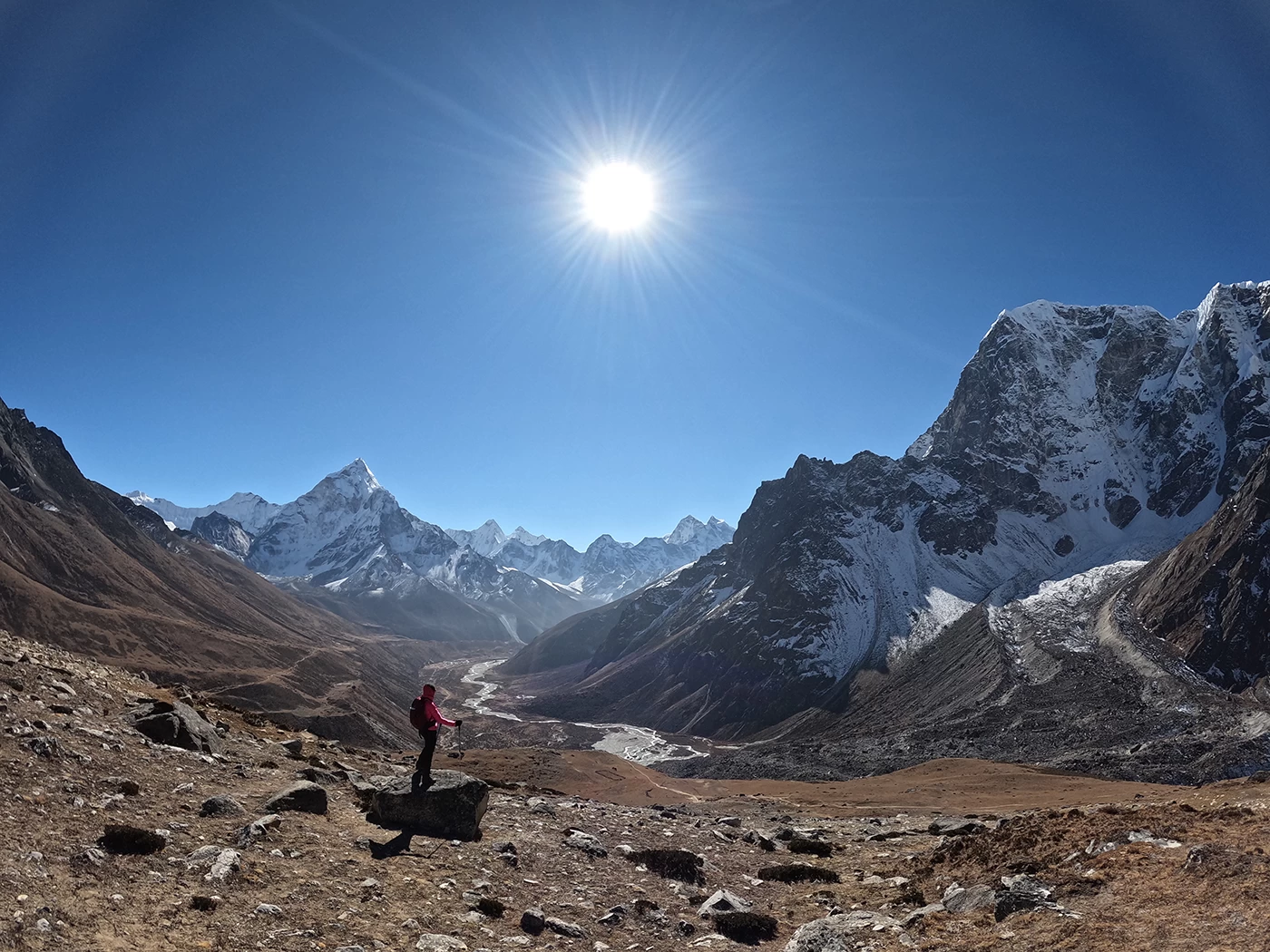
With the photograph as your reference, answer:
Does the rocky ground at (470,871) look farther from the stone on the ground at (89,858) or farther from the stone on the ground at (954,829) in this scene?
the stone on the ground at (954,829)

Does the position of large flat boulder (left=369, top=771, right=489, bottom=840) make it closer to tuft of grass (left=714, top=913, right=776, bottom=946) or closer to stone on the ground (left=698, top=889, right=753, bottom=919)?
stone on the ground (left=698, top=889, right=753, bottom=919)

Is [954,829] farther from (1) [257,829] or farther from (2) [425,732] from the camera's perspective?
(1) [257,829]

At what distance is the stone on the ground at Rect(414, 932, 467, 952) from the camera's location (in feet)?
35.5

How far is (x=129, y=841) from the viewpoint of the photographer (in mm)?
11688

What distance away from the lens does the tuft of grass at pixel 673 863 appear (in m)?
18.1

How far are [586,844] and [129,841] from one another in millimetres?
11919

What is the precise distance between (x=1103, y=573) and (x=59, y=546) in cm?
29078

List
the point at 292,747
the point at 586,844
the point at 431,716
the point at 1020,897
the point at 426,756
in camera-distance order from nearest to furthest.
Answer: the point at 1020,897, the point at 426,756, the point at 431,716, the point at 586,844, the point at 292,747

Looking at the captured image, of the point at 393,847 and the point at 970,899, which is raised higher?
the point at 970,899

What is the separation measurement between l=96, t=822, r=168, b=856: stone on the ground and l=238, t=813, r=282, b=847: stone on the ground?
4.91 feet

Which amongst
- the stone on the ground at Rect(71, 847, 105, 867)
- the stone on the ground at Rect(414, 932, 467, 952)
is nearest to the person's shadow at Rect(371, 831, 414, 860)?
the stone on the ground at Rect(414, 932, 467, 952)

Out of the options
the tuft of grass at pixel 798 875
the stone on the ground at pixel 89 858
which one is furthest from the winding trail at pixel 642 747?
the stone on the ground at pixel 89 858

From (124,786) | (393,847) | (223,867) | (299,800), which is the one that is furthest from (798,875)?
(124,786)

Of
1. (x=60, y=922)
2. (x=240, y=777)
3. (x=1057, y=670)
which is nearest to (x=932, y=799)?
(x=240, y=777)
